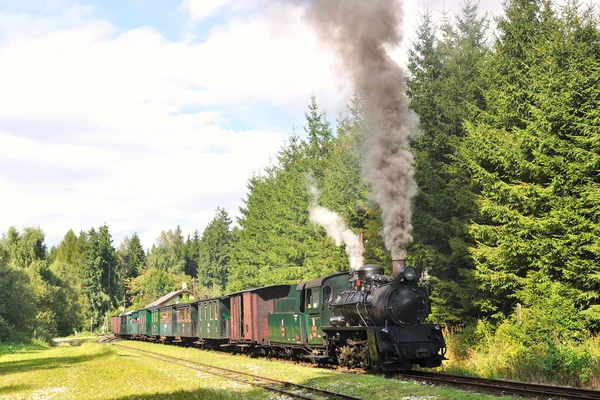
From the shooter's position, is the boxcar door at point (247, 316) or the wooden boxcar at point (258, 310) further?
the boxcar door at point (247, 316)

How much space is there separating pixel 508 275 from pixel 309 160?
2897 cm

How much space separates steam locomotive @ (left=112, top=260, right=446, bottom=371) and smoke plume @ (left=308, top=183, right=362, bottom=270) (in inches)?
235

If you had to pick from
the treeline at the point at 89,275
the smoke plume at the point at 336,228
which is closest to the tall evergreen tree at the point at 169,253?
the treeline at the point at 89,275

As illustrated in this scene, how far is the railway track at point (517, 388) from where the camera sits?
11.4 metres

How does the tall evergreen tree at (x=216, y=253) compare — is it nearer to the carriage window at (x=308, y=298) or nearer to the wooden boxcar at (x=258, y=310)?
the wooden boxcar at (x=258, y=310)

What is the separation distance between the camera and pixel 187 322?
40.3 meters

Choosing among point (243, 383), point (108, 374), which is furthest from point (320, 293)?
point (108, 374)

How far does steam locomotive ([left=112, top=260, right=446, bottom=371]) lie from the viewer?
16109 millimetres

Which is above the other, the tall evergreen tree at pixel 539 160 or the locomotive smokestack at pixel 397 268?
the tall evergreen tree at pixel 539 160

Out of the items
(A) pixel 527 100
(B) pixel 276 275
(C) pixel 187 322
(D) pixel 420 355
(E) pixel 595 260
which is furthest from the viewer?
(B) pixel 276 275

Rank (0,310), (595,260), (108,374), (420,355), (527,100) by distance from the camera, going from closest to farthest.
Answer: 1. (420,355)
2. (595,260)
3. (108,374)
4. (527,100)
5. (0,310)

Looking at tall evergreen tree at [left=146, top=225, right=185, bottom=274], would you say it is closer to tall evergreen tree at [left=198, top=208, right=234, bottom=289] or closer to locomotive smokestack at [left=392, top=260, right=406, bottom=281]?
tall evergreen tree at [left=198, top=208, right=234, bottom=289]

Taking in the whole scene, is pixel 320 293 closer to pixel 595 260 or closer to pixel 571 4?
pixel 595 260

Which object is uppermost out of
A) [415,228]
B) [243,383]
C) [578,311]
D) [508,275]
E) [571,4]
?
[571,4]
